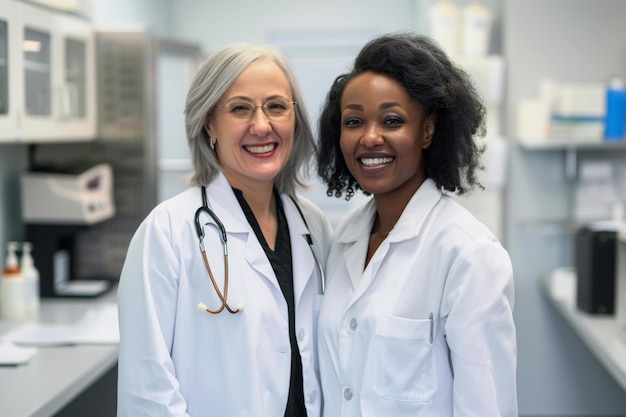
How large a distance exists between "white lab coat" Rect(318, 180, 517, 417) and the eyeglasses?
1.16ft

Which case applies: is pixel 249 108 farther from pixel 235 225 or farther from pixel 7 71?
pixel 7 71

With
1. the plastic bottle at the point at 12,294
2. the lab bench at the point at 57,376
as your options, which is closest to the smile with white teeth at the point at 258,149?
the lab bench at the point at 57,376

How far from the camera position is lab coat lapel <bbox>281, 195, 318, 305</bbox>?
1523 mm

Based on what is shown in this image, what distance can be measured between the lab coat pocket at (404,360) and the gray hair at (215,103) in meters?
0.50

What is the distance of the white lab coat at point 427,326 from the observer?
1281mm

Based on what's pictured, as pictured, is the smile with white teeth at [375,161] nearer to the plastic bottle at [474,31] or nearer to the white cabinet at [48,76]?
the white cabinet at [48,76]

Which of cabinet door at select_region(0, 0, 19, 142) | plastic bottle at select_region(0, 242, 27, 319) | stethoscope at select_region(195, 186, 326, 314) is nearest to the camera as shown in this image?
stethoscope at select_region(195, 186, 326, 314)

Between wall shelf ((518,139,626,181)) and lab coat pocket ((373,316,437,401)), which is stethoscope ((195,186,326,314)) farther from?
wall shelf ((518,139,626,181))

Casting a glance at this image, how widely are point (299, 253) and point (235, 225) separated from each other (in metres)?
0.17

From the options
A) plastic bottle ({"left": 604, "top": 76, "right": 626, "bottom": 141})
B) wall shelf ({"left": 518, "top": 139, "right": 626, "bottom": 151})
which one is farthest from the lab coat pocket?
plastic bottle ({"left": 604, "top": 76, "right": 626, "bottom": 141})

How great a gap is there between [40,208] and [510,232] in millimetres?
2045

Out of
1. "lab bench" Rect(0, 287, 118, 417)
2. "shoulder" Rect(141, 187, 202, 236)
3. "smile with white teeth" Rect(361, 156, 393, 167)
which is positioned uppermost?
"smile with white teeth" Rect(361, 156, 393, 167)

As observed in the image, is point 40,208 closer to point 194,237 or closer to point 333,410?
point 194,237

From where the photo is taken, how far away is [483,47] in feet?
10.9
